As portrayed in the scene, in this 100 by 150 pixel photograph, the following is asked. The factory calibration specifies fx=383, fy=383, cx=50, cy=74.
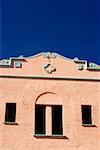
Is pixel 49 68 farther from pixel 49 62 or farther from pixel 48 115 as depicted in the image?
pixel 48 115

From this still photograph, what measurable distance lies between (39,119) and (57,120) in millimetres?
1082

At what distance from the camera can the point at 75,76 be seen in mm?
23703

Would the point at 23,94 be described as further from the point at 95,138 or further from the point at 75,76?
the point at 95,138

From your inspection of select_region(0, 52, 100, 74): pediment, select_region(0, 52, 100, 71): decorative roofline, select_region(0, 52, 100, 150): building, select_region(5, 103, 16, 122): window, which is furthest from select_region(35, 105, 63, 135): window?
select_region(0, 52, 100, 71): decorative roofline

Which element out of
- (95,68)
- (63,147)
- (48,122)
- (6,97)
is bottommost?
(63,147)

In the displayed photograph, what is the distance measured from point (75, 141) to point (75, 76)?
4.00 metres

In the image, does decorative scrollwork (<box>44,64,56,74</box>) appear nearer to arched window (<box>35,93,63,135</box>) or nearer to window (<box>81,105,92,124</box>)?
arched window (<box>35,93,63,135</box>)

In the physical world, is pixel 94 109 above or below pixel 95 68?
below

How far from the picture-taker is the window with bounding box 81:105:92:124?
75.9 feet

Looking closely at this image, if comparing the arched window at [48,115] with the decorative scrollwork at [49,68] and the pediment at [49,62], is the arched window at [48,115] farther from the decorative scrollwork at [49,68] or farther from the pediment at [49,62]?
the pediment at [49,62]

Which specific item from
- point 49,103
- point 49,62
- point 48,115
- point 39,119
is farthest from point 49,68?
point 39,119

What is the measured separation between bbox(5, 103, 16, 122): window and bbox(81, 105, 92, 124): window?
4.17 meters

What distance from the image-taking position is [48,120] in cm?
2275

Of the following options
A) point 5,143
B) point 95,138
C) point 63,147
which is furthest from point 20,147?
point 95,138
